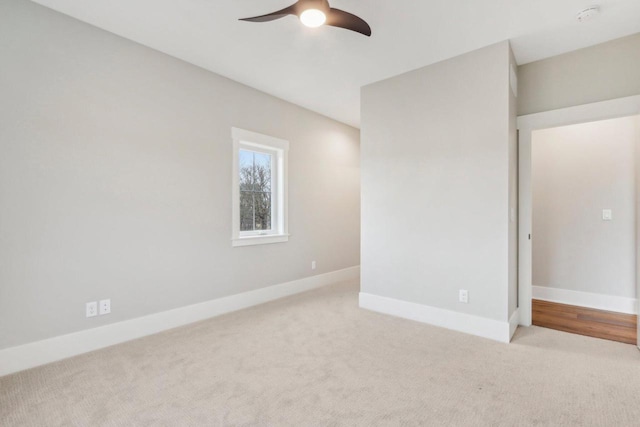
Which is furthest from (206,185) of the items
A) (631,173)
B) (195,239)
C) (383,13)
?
(631,173)

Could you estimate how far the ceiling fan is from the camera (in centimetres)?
181

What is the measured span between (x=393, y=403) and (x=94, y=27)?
11.8 ft

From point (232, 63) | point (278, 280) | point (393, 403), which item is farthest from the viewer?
point (278, 280)

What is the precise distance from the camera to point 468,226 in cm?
296

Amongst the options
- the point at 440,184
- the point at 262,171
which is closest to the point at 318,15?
the point at 440,184

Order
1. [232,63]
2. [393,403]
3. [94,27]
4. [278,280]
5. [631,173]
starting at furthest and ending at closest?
1. [278,280]
2. [631,173]
3. [232,63]
4. [94,27]
5. [393,403]

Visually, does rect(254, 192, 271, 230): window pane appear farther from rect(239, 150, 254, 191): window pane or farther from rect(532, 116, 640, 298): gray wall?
rect(532, 116, 640, 298): gray wall

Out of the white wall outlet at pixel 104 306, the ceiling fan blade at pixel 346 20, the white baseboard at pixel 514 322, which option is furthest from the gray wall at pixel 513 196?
the white wall outlet at pixel 104 306

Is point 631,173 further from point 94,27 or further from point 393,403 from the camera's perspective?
point 94,27

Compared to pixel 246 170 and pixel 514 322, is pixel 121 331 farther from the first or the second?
pixel 514 322

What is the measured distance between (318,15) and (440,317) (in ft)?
9.33

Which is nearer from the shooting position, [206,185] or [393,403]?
[393,403]

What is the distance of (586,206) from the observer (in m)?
3.72

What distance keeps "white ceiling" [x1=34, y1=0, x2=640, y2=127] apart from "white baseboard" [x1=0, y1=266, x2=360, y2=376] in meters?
2.52
